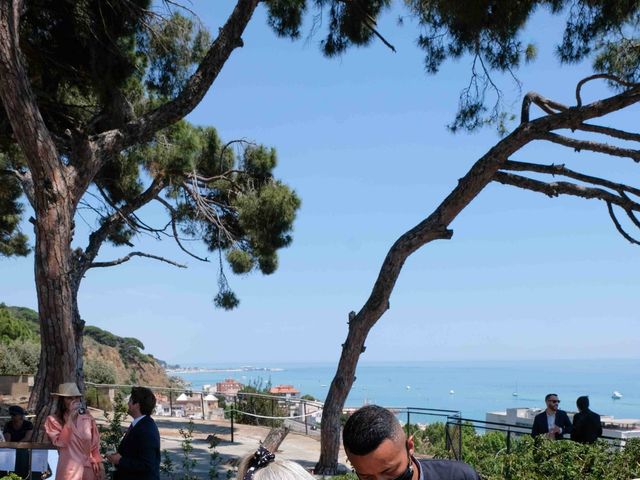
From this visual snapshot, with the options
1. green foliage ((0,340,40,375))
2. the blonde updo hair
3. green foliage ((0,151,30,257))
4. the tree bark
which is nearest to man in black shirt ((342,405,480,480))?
the blonde updo hair

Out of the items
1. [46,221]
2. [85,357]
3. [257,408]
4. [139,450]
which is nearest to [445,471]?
[139,450]

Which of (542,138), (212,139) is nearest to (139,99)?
(212,139)

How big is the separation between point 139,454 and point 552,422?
5.14 meters

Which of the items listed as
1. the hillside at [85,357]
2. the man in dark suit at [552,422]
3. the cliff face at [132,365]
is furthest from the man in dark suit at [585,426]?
the cliff face at [132,365]

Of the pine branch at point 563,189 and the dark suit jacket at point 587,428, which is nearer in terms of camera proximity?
the dark suit jacket at point 587,428

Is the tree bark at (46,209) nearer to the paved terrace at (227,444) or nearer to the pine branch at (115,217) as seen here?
the paved terrace at (227,444)

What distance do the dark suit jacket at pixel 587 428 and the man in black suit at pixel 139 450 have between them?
476 centimetres

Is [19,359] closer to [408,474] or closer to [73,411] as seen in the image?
[73,411]

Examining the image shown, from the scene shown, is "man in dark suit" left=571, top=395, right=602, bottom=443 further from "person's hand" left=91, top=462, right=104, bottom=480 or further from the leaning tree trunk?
the leaning tree trunk

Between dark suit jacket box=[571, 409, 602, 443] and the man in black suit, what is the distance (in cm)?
476

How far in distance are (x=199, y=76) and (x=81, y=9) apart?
2257mm

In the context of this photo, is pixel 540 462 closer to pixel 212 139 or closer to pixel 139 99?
pixel 139 99

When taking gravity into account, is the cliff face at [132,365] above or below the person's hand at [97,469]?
above

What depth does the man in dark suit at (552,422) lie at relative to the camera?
830 cm
